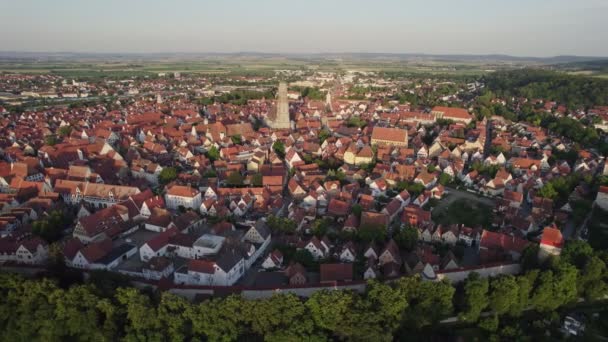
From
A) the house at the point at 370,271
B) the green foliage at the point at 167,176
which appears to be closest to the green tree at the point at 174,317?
the house at the point at 370,271

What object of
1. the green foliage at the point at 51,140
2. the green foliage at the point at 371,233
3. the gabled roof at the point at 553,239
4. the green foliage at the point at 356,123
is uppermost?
the green foliage at the point at 356,123

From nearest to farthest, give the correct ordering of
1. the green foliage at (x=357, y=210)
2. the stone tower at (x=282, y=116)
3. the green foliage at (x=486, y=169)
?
the green foliage at (x=357, y=210), the green foliage at (x=486, y=169), the stone tower at (x=282, y=116)

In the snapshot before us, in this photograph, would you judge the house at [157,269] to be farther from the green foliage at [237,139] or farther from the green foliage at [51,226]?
the green foliage at [237,139]

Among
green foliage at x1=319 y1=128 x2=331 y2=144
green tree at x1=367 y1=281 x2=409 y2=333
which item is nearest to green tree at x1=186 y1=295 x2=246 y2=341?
green tree at x1=367 y1=281 x2=409 y2=333

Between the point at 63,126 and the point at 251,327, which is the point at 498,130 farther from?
the point at 63,126

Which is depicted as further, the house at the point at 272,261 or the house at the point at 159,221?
the house at the point at 159,221

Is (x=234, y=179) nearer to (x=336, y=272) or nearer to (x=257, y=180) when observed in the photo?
(x=257, y=180)

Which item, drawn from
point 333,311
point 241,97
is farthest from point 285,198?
point 241,97
